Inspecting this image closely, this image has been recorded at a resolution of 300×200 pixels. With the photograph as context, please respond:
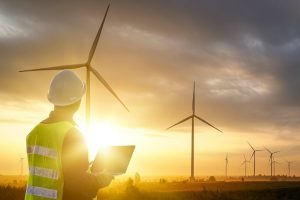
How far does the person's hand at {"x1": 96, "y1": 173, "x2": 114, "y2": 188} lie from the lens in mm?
8234

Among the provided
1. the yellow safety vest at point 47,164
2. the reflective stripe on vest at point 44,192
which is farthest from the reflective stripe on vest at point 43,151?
the reflective stripe on vest at point 44,192

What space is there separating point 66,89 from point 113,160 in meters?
1.30

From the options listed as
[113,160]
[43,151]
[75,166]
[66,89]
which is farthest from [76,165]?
[66,89]

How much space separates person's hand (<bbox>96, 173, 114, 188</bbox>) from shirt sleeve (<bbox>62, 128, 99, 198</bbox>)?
162 mm

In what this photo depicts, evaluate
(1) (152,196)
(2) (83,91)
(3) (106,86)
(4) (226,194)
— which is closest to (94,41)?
(3) (106,86)

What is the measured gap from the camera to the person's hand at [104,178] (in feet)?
27.0

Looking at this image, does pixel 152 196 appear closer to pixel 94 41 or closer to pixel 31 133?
pixel 94 41

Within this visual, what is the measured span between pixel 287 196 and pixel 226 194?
1130cm

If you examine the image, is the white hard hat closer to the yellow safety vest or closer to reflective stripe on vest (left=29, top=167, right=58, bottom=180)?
the yellow safety vest

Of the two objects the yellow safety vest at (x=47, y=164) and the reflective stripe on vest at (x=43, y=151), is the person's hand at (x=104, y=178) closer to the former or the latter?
the yellow safety vest at (x=47, y=164)

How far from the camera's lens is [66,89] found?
28.3 ft

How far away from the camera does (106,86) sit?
117ft

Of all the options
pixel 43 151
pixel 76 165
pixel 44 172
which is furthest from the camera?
pixel 43 151

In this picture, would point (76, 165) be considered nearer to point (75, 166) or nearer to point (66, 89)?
point (75, 166)
